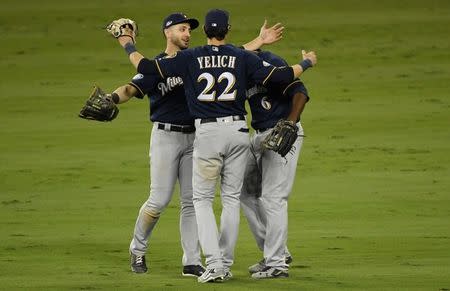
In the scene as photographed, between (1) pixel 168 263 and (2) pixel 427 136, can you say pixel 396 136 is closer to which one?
(2) pixel 427 136

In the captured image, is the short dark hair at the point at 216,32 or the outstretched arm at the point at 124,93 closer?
the short dark hair at the point at 216,32

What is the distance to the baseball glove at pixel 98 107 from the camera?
7410 millimetres

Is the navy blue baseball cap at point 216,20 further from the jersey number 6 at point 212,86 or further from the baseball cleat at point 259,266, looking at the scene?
the baseball cleat at point 259,266

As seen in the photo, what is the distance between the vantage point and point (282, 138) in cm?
710

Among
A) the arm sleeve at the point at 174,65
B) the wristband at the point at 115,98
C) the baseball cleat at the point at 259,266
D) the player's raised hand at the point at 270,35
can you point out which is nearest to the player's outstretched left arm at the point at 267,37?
the player's raised hand at the point at 270,35

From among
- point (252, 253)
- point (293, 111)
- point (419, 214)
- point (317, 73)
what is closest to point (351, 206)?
point (419, 214)

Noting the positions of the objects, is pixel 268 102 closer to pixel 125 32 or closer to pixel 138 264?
pixel 125 32

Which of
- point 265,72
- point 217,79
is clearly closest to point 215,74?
point 217,79

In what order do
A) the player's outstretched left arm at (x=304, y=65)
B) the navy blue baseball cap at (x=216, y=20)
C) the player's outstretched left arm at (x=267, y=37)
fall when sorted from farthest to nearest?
1. the player's outstretched left arm at (x=267, y=37)
2. the player's outstretched left arm at (x=304, y=65)
3. the navy blue baseball cap at (x=216, y=20)

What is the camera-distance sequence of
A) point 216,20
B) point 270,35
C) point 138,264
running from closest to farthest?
point 216,20 → point 138,264 → point 270,35

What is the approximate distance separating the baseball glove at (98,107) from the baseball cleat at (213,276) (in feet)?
3.62

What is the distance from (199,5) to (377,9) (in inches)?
103

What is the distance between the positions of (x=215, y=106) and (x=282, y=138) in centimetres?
41

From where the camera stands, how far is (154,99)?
7.57 metres
